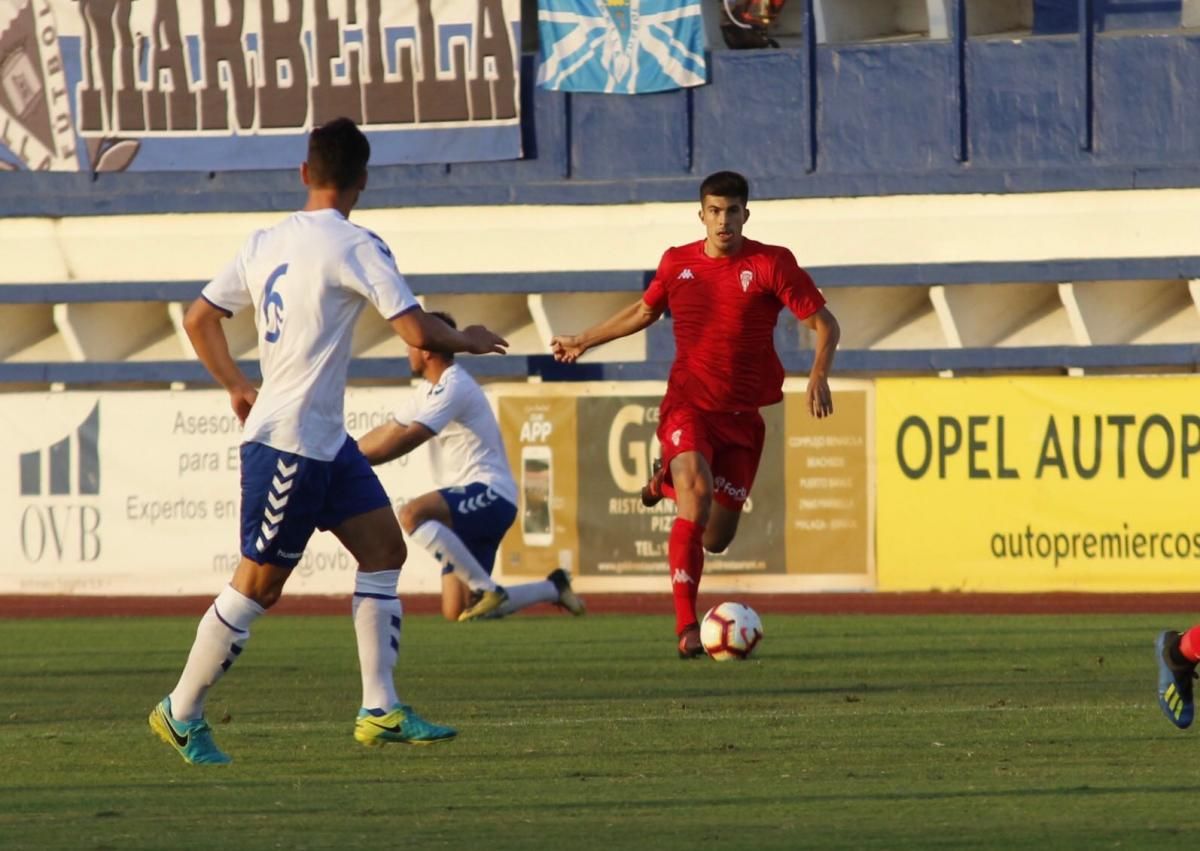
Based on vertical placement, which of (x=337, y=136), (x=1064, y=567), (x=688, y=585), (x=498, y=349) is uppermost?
(x=337, y=136)

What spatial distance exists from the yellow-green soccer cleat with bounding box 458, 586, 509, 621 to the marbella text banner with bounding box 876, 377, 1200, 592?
4.36 metres

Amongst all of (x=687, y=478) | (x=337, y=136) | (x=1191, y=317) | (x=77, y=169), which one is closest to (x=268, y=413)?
(x=337, y=136)

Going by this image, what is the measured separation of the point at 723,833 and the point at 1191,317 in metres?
17.5

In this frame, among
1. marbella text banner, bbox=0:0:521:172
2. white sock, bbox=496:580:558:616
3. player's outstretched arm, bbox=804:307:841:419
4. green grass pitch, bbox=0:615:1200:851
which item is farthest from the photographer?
marbella text banner, bbox=0:0:521:172

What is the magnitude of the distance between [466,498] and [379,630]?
23.4 ft

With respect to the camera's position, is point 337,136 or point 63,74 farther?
point 63,74

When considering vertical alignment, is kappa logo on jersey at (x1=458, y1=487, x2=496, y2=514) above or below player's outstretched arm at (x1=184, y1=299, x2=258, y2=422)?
below

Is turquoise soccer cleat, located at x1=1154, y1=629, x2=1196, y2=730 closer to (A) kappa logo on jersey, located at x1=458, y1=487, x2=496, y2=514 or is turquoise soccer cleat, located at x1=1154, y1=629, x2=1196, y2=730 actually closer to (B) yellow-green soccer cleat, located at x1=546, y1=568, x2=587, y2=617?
(A) kappa logo on jersey, located at x1=458, y1=487, x2=496, y2=514

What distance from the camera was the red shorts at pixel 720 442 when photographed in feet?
40.9

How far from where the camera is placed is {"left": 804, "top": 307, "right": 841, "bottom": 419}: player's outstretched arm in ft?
37.5

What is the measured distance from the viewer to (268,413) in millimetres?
8172

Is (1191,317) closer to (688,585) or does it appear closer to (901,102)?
(901,102)

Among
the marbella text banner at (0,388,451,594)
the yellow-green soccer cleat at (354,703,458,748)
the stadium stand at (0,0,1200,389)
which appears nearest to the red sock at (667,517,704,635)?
the yellow-green soccer cleat at (354,703,458,748)

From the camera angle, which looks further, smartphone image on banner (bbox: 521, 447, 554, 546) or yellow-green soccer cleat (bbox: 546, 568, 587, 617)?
smartphone image on banner (bbox: 521, 447, 554, 546)
